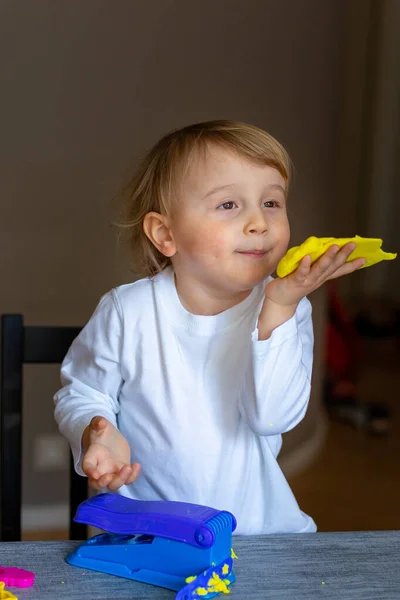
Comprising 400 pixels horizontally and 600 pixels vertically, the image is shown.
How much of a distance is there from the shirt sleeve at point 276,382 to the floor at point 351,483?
1.58m

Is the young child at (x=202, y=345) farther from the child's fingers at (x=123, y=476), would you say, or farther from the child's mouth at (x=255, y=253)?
the child's fingers at (x=123, y=476)

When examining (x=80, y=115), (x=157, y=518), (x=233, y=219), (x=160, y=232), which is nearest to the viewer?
(x=157, y=518)

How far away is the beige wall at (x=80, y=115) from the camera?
2.31 metres

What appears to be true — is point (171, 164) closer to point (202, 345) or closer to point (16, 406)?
point (202, 345)

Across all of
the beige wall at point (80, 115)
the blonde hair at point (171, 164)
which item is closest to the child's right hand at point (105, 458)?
the blonde hair at point (171, 164)

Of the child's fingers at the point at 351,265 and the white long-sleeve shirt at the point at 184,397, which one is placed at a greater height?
Answer: the child's fingers at the point at 351,265

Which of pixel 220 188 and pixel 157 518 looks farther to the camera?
pixel 220 188

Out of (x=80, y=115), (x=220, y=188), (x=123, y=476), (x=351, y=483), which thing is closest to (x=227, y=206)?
(x=220, y=188)

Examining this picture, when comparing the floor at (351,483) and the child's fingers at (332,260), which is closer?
the child's fingers at (332,260)

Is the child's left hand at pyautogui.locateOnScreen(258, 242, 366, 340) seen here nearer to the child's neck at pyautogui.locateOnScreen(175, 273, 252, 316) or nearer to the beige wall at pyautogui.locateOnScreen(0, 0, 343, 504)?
the child's neck at pyautogui.locateOnScreen(175, 273, 252, 316)

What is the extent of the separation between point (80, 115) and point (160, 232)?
1.41m

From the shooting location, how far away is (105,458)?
0.85m

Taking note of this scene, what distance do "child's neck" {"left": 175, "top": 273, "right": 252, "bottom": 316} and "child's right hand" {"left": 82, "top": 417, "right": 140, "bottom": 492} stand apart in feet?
0.76

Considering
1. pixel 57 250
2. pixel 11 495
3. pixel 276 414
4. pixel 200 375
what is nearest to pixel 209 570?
pixel 276 414
